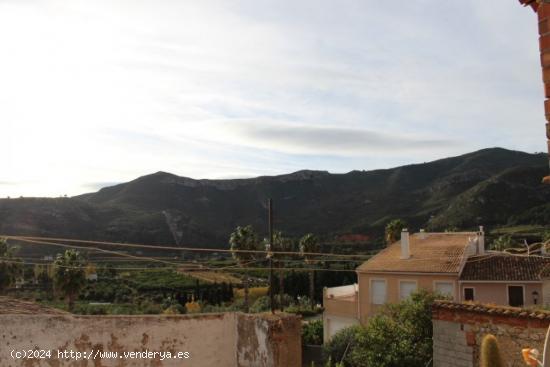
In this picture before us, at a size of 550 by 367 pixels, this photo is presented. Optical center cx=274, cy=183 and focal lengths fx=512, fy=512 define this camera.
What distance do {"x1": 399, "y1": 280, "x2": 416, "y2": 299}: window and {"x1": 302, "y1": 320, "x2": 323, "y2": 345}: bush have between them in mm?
6567

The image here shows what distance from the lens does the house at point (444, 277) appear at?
26.9 metres

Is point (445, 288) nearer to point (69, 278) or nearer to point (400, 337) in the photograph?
point (400, 337)

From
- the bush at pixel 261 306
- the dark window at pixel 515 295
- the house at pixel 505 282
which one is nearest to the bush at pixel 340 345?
the house at pixel 505 282

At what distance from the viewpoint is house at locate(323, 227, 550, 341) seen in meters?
26.9

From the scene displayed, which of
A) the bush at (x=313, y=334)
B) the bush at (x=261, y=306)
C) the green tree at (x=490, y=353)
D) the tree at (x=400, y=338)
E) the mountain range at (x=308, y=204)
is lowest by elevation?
the bush at (x=313, y=334)

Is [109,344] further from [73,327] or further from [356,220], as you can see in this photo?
[356,220]

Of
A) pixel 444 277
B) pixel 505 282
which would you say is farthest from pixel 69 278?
pixel 505 282

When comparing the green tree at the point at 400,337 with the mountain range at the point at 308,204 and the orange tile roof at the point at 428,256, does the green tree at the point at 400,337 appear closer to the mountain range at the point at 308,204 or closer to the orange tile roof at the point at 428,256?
the orange tile roof at the point at 428,256

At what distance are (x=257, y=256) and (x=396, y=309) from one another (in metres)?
23.7

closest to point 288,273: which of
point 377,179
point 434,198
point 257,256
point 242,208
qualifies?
point 257,256

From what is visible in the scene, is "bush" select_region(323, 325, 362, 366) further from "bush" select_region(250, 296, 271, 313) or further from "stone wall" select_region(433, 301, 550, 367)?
"stone wall" select_region(433, 301, 550, 367)

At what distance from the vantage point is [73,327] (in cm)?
928

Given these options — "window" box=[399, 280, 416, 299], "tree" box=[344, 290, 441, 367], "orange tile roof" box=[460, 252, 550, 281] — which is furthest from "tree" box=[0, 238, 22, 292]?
"orange tile roof" box=[460, 252, 550, 281]

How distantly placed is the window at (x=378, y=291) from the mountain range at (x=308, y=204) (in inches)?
1341
